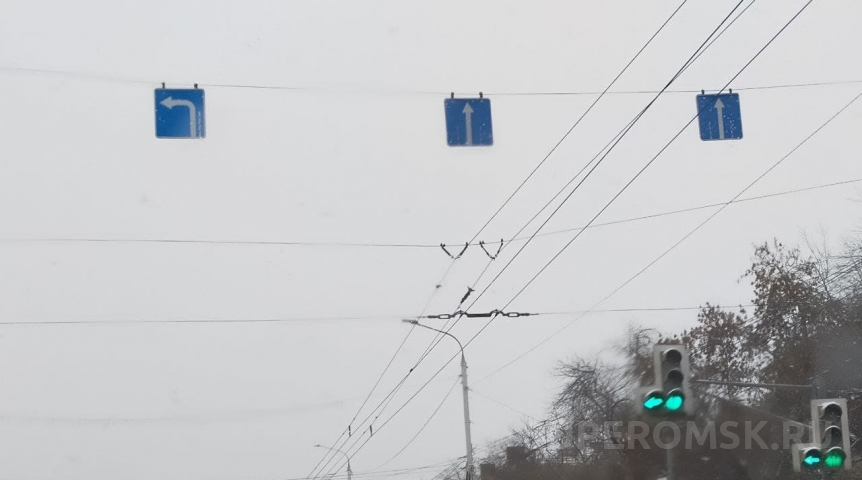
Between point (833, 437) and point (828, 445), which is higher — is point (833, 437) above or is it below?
above

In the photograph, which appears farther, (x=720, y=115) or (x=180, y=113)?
(x=720, y=115)

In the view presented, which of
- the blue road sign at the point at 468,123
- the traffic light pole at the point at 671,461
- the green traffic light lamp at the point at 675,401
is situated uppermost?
the blue road sign at the point at 468,123

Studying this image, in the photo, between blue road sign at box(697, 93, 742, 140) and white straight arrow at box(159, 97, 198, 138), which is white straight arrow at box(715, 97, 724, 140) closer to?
blue road sign at box(697, 93, 742, 140)

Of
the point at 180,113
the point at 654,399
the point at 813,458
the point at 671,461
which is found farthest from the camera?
the point at 813,458

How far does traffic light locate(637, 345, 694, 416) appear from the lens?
1223 cm

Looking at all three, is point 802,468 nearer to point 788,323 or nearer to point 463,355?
point 463,355

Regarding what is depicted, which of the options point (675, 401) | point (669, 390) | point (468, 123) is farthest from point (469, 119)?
point (675, 401)

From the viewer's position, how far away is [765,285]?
122 ft

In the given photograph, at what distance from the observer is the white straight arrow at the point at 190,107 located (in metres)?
14.3

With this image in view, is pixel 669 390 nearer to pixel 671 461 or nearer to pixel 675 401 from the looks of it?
pixel 675 401

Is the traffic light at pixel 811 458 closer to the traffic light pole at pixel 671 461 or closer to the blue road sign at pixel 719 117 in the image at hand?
the traffic light pole at pixel 671 461

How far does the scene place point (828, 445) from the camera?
598 inches

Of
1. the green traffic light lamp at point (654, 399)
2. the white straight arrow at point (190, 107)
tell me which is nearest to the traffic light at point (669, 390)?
the green traffic light lamp at point (654, 399)

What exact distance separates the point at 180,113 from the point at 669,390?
6990mm
